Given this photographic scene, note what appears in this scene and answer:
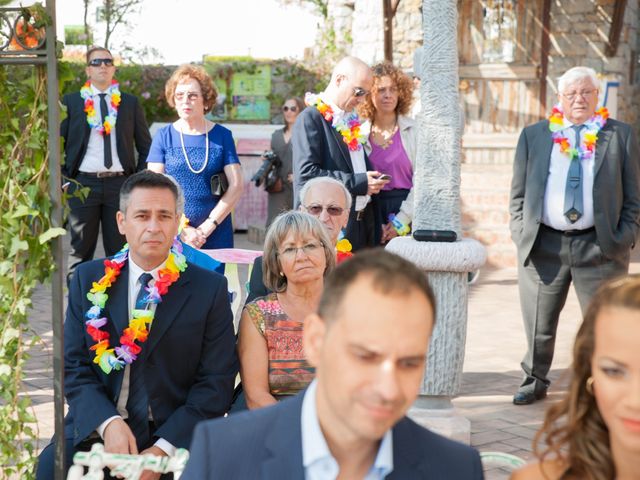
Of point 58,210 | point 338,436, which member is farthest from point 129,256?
point 338,436

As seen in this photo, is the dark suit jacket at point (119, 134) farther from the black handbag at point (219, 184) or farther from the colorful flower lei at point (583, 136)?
the colorful flower lei at point (583, 136)

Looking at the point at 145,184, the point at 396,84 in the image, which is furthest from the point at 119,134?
the point at 145,184

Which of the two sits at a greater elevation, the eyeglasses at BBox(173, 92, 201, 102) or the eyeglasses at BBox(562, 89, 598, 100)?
the eyeglasses at BBox(562, 89, 598, 100)

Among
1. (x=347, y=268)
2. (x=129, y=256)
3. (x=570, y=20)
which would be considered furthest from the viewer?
(x=570, y=20)

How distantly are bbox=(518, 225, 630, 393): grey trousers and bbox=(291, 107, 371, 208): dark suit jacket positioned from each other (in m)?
1.23

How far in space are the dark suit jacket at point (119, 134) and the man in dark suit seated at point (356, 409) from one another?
18.4 ft

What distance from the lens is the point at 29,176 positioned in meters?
3.22

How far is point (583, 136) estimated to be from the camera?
5.64 metres

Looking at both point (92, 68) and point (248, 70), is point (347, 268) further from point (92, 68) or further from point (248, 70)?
point (248, 70)

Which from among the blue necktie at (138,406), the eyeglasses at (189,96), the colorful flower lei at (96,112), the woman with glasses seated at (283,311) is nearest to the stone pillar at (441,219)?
the woman with glasses seated at (283,311)

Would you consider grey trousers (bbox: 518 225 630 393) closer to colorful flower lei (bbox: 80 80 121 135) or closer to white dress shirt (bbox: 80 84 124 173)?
white dress shirt (bbox: 80 84 124 173)

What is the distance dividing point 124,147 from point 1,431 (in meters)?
4.18

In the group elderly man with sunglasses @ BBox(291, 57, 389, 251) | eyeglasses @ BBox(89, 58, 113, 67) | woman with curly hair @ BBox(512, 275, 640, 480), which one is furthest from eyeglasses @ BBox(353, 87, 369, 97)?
woman with curly hair @ BBox(512, 275, 640, 480)

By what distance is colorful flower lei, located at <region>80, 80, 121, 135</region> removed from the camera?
23.8ft
